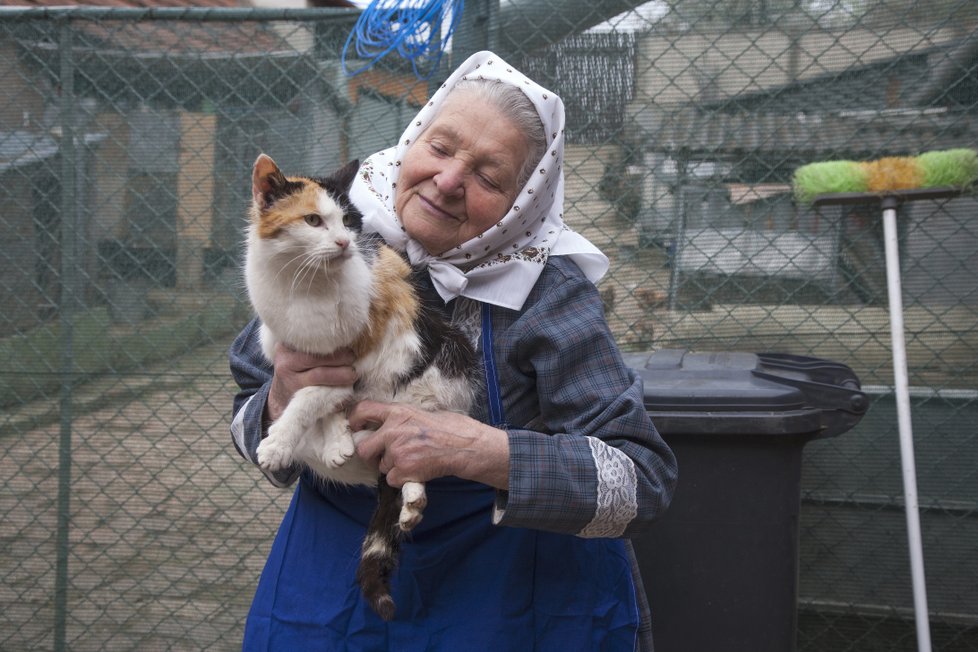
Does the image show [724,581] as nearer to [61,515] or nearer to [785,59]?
[785,59]

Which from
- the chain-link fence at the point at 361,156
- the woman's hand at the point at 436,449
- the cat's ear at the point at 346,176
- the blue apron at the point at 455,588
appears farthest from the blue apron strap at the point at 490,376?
the chain-link fence at the point at 361,156

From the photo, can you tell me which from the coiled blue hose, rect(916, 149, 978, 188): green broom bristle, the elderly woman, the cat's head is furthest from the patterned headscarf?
rect(916, 149, 978, 188): green broom bristle

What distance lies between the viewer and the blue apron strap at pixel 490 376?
60.6 inches

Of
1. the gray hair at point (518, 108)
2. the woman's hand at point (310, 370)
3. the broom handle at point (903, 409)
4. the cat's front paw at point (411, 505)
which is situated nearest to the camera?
→ the cat's front paw at point (411, 505)

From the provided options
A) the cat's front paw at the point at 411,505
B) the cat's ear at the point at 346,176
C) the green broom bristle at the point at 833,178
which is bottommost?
the cat's front paw at the point at 411,505

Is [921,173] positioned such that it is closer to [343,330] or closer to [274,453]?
[343,330]

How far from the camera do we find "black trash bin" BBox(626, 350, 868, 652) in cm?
216

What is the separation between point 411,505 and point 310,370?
0.31 m

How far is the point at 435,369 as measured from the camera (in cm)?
151

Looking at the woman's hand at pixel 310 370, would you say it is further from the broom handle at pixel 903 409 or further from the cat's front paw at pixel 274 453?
Answer: the broom handle at pixel 903 409

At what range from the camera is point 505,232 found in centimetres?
157

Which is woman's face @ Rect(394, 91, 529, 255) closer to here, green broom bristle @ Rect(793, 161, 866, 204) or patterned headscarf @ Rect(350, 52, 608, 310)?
patterned headscarf @ Rect(350, 52, 608, 310)

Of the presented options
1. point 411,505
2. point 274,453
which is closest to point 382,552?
point 411,505

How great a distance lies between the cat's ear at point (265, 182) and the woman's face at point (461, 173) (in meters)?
0.26
